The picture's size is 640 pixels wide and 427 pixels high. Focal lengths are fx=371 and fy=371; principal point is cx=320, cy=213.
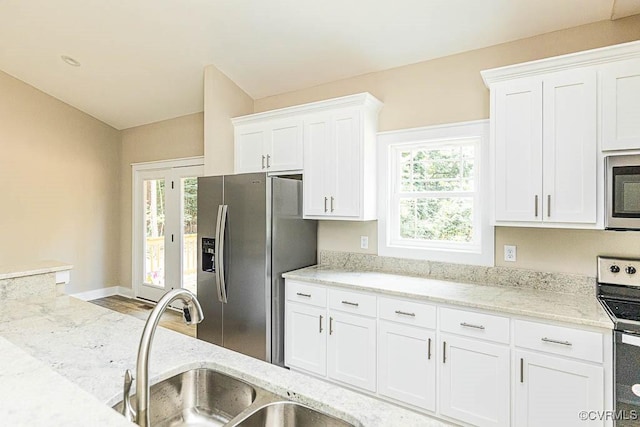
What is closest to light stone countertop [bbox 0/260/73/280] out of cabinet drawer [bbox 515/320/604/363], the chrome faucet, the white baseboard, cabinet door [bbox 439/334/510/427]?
the chrome faucet

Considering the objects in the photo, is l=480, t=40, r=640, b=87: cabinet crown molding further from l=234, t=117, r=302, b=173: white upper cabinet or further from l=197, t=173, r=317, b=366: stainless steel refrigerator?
l=197, t=173, r=317, b=366: stainless steel refrigerator

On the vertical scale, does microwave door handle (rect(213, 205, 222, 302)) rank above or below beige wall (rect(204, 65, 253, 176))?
below

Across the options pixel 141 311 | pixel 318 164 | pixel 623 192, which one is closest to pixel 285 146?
pixel 318 164

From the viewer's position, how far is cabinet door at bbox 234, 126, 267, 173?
359 cm

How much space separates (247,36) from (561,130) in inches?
100

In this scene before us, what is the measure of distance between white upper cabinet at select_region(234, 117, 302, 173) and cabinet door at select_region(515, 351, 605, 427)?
2254 millimetres

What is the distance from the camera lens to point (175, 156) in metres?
5.16

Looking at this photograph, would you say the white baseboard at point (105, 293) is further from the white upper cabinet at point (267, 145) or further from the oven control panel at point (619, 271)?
the oven control panel at point (619, 271)

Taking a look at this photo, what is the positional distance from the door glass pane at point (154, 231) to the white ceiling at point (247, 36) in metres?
1.45

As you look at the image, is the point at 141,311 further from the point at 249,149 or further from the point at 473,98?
the point at 473,98

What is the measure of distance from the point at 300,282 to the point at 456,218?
139 centimetres

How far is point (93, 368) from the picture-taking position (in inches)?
48.1
